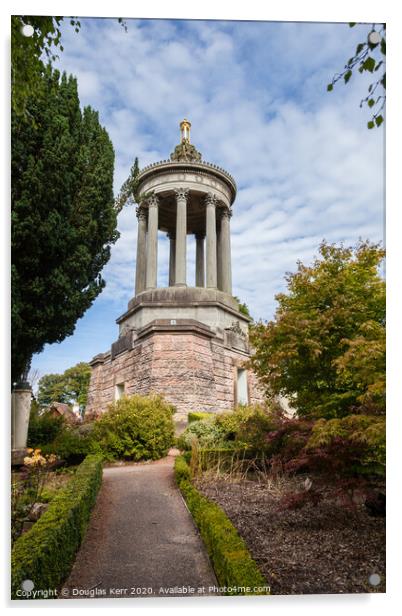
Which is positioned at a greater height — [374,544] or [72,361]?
[72,361]

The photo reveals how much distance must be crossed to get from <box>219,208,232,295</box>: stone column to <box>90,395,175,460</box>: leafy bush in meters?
7.31

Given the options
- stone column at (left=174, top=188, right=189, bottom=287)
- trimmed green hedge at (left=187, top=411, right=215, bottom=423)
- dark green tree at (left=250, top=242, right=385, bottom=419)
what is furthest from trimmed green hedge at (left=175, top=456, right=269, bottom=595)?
stone column at (left=174, top=188, right=189, bottom=287)

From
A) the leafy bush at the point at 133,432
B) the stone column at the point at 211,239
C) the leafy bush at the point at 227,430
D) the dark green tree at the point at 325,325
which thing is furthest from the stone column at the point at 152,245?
the dark green tree at the point at 325,325

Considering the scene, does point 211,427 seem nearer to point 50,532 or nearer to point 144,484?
point 144,484

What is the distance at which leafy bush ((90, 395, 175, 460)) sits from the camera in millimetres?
10445

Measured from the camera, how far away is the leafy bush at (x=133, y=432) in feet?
34.3

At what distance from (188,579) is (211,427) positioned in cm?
695

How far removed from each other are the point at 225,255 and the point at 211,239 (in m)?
0.99

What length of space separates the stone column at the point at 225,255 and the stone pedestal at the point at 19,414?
12.2 meters

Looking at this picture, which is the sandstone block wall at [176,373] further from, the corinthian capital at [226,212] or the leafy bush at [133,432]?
the corinthian capital at [226,212]

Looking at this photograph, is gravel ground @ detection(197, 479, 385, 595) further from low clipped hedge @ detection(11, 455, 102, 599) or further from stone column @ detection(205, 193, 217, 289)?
stone column @ detection(205, 193, 217, 289)

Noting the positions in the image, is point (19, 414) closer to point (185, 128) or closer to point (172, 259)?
point (185, 128)

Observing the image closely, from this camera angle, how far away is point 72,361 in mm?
5785
